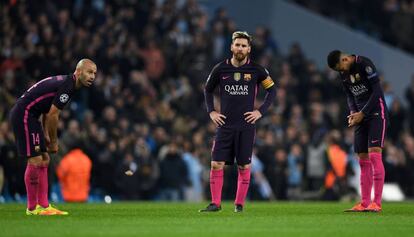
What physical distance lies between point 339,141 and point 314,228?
13.8 meters

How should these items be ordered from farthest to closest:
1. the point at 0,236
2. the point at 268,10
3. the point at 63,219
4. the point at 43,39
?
1. the point at 268,10
2. the point at 43,39
3. the point at 63,219
4. the point at 0,236

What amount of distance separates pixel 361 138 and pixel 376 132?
308 millimetres

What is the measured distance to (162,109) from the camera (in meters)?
27.2

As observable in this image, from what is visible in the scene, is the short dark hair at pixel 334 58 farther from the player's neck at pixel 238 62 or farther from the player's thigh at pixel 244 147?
the player's thigh at pixel 244 147

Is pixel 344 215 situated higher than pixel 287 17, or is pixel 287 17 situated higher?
pixel 287 17

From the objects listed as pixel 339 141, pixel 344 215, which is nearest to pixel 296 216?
pixel 344 215

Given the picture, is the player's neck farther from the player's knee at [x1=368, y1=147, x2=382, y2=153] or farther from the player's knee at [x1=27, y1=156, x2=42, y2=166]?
the player's knee at [x1=27, y1=156, x2=42, y2=166]

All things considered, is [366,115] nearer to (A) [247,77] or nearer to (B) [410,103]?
(A) [247,77]

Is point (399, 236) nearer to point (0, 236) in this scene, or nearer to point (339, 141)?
A: point (0, 236)

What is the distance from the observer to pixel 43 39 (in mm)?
25359

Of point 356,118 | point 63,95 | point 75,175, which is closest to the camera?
point 63,95

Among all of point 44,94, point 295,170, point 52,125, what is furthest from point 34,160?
point 295,170

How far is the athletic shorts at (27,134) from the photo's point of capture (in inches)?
581

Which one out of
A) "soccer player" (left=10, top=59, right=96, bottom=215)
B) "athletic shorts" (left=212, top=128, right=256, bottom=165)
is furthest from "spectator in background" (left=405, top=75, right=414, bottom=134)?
"soccer player" (left=10, top=59, right=96, bottom=215)
